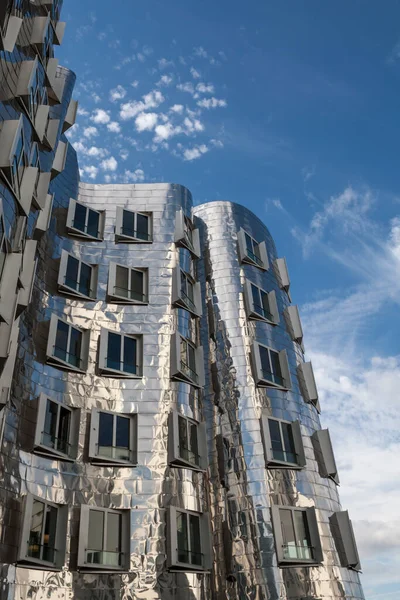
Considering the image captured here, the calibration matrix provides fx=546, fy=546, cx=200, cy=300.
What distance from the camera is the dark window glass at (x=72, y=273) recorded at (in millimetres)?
26594

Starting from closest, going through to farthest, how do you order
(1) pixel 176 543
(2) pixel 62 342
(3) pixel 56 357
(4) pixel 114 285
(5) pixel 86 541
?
(5) pixel 86 541 < (1) pixel 176 543 < (3) pixel 56 357 < (2) pixel 62 342 < (4) pixel 114 285

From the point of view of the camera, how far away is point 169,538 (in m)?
21.6

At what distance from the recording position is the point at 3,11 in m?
18.0

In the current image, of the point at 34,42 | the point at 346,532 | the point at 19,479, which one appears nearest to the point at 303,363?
the point at 346,532

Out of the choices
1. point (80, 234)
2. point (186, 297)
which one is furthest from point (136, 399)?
point (80, 234)

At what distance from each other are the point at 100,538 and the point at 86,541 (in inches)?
32.6

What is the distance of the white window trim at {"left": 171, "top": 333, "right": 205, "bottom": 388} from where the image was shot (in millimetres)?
25844

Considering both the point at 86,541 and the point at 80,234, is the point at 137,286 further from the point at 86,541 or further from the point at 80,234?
the point at 86,541

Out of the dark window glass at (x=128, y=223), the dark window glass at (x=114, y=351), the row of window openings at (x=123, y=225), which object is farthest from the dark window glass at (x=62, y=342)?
the dark window glass at (x=128, y=223)

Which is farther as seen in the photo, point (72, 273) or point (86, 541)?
point (72, 273)

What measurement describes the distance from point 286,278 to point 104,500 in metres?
18.5

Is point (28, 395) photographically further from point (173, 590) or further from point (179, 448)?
→ point (173, 590)

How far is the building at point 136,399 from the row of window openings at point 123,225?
11 centimetres

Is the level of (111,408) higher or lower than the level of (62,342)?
lower
